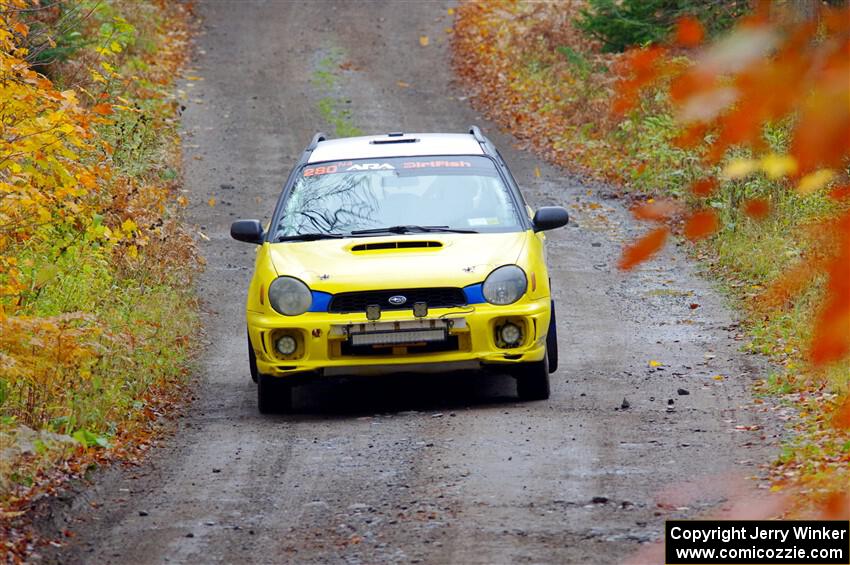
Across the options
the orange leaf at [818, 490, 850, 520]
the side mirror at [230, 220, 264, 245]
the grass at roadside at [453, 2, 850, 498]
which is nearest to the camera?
the orange leaf at [818, 490, 850, 520]

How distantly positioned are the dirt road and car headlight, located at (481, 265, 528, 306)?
784mm

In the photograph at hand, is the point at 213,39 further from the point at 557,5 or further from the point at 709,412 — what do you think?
the point at 709,412

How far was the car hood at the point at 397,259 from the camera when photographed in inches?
351

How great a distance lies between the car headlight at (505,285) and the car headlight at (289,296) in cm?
121

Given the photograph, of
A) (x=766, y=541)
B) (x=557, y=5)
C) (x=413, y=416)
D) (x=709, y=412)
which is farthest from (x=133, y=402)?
(x=557, y=5)

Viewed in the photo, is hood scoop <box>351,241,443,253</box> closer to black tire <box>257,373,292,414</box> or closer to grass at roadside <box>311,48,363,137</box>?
black tire <box>257,373,292,414</box>

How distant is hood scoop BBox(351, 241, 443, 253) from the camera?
30.6 ft

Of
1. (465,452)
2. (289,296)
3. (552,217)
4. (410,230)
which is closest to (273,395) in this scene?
(289,296)

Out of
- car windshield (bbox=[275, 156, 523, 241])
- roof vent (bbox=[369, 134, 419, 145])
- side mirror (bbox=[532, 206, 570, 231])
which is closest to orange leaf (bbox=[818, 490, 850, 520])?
side mirror (bbox=[532, 206, 570, 231])

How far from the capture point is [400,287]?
8852mm

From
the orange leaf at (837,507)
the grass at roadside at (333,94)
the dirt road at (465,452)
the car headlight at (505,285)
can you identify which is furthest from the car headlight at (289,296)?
the grass at roadside at (333,94)

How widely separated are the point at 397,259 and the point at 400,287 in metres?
0.34

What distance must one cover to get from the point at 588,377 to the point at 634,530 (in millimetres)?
4187

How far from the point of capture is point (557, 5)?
93.8 ft
